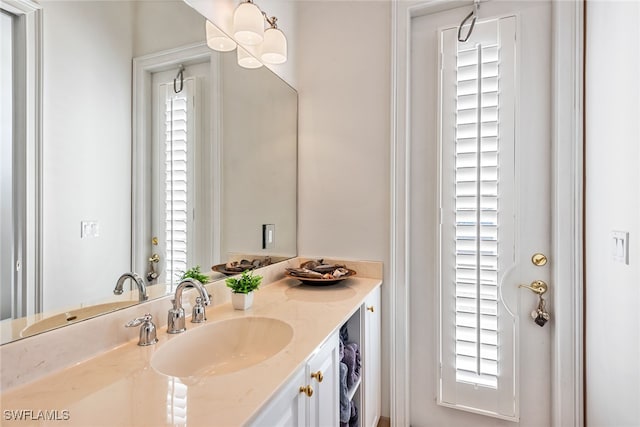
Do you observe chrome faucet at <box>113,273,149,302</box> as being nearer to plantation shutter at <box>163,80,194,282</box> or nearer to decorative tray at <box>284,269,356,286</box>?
plantation shutter at <box>163,80,194,282</box>

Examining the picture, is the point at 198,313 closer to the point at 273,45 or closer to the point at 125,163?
the point at 125,163

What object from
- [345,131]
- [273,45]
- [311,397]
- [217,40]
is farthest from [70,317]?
[345,131]

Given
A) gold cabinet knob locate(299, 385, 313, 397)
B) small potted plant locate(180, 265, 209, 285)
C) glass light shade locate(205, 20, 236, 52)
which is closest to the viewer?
gold cabinet knob locate(299, 385, 313, 397)

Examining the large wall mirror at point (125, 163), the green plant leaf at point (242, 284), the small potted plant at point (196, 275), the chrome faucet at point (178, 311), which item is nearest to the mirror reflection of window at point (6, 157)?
the large wall mirror at point (125, 163)

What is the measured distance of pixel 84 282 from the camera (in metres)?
0.83

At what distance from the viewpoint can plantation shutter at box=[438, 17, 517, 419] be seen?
156cm

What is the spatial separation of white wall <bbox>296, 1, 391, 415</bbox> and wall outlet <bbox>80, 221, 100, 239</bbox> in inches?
46.5

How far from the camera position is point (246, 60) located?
1.51 meters

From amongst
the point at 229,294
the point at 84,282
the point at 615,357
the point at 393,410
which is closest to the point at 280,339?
the point at 229,294

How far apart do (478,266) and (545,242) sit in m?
0.31

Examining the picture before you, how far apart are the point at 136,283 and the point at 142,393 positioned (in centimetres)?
39

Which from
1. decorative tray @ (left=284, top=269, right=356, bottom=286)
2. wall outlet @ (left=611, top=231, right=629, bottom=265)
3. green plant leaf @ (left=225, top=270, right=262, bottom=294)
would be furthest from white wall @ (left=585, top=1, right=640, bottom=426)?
green plant leaf @ (left=225, top=270, right=262, bottom=294)

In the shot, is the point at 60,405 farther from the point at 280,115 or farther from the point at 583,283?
the point at 583,283

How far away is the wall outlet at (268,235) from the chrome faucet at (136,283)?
2.36 ft
